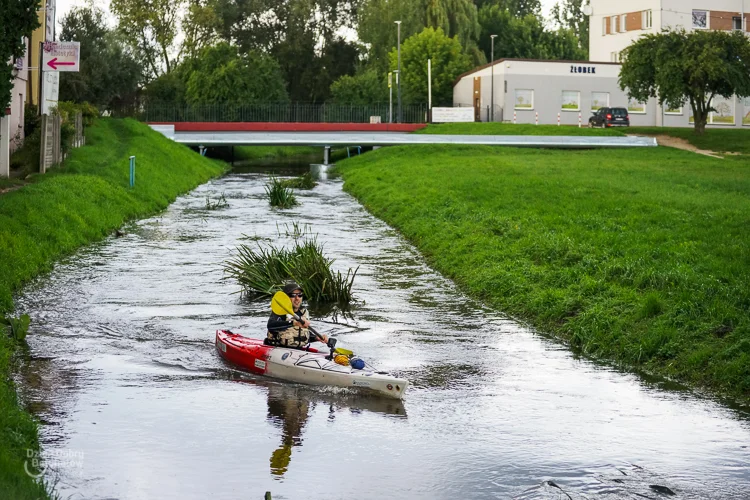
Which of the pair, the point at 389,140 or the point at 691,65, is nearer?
the point at 691,65

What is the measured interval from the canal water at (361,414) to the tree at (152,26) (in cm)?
7247

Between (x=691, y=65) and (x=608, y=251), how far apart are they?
39345mm

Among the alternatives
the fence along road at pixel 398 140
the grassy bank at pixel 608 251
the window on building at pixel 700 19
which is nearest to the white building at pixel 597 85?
the window on building at pixel 700 19

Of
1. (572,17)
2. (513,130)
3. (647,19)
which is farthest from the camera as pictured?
(572,17)

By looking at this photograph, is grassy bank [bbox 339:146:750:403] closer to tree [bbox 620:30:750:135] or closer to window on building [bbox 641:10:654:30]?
tree [bbox 620:30:750:135]

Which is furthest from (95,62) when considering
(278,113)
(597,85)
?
(597,85)

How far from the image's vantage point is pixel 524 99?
7956 cm

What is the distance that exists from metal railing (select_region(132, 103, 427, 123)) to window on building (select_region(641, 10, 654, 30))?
17.4 metres

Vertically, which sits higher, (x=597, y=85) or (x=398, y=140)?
(x=597, y=85)

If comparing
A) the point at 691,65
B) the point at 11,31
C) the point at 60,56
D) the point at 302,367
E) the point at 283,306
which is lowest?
the point at 302,367

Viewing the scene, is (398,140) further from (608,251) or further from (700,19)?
(608,251)

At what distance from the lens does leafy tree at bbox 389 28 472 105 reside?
286 ft

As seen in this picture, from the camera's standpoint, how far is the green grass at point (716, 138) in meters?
56.3

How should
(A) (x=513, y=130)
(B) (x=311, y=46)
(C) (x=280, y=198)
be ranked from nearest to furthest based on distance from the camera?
(C) (x=280, y=198) → (A) (x=513, y=130) → (B) (x=311, y=46)
